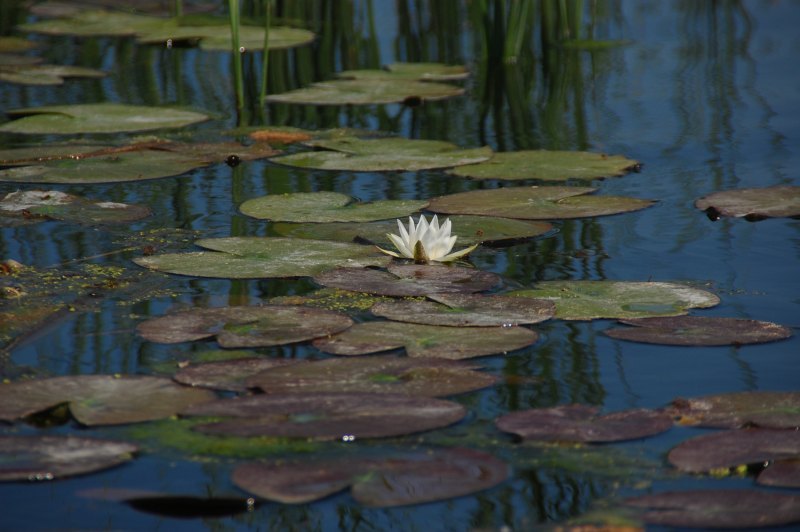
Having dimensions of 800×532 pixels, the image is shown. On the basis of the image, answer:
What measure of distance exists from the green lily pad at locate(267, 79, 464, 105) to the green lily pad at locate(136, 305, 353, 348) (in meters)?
2.51

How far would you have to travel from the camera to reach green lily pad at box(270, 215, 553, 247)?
2.90m

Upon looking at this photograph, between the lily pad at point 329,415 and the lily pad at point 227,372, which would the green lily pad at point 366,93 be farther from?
the lily pad at point 329,415

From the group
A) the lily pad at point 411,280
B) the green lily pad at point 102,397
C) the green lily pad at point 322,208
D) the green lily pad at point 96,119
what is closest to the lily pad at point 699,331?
the lily pad at point 411,280

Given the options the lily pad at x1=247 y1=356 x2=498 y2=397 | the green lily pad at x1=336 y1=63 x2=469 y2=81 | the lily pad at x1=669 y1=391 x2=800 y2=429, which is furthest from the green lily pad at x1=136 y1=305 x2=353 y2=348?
the green lily pad at x1=336 y1=63 x2=469 y2=81

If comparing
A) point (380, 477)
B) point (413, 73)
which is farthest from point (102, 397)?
point (413, 73)

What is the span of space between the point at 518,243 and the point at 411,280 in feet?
1.56

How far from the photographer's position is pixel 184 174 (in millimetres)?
3625

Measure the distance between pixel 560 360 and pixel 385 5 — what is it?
5.69 meters

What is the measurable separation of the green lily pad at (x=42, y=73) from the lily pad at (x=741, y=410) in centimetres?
399

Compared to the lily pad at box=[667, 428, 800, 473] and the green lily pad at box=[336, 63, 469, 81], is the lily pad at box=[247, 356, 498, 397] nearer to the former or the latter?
the lily pad at box=[667, 428, 800, 473]

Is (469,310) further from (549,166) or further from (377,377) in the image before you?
(549,166)

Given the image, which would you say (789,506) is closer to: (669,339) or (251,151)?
(669,339)

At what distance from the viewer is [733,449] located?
5.50 ft

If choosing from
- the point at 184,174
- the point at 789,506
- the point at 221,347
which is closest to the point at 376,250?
the point at 221,347
